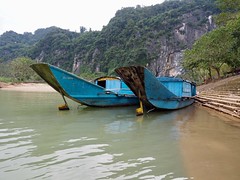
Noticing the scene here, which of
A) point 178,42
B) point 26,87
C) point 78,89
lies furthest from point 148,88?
point 178,42

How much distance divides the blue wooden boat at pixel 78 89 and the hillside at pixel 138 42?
55054 millimetres

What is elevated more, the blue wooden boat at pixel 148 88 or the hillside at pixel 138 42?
the hillside at pixel 138 42

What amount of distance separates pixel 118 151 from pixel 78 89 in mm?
6652

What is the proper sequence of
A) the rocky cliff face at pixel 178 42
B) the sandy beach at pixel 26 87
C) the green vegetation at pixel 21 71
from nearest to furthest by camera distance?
the sandy beach at pixel 26 87 → the green vegetation at pixel 21 71 → the rocky cliff face at pixel 178 42

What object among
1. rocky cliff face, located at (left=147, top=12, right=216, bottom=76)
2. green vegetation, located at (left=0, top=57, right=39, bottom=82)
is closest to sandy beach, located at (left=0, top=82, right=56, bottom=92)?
green vegetation, located at (left=0, top=57, right=39, bottom=82)

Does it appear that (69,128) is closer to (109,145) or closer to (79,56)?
(109,145)

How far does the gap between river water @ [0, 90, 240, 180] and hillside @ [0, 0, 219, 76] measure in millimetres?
60587

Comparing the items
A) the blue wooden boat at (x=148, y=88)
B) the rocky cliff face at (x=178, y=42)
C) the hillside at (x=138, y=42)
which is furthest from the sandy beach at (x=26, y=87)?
the rocky cliff face at (x=178, y=42)

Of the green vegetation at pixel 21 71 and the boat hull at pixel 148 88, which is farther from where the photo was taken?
the green vegetation at pixel 21 71

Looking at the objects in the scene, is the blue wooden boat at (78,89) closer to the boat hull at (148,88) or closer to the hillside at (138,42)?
the boat hull at (148,88)

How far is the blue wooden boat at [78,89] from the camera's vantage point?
10.4 m

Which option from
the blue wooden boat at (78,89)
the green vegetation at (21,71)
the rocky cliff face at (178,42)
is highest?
the rocky cliff face at (178,42)

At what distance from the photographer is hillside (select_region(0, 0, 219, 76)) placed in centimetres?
6988

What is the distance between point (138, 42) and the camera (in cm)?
7306
